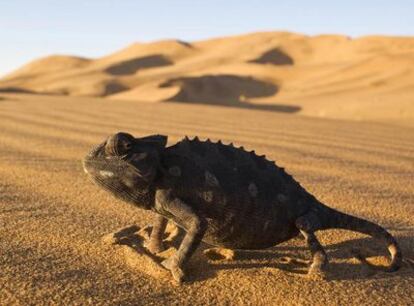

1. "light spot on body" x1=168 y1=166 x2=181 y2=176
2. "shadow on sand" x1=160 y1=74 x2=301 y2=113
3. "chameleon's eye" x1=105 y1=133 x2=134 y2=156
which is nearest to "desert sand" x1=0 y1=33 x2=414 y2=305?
"light spot on body" x1=168 y1=166 x2=181 y2=176

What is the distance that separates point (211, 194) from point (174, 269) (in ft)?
1.23

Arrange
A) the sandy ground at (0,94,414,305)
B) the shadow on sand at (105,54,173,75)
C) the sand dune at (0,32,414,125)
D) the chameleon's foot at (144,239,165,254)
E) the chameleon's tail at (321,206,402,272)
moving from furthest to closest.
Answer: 1. the shadow on sand at (105,54,173,75)
2. the sand dune at (0,32,414,125)
3. the chameleon's foot at (144,239,165,254)
4. the chameleon's tail at (321,206,402,272)
5. the sandy ground at (0,94,414,305)

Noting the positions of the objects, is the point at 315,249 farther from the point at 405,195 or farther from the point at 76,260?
the point at 405,195

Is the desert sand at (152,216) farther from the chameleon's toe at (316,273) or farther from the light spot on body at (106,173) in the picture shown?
the light spot on body at (106,173)

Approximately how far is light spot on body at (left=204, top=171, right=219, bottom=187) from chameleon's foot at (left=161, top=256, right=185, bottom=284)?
15.0 inches

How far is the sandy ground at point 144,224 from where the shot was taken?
2189 mm

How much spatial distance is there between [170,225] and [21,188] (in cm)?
136

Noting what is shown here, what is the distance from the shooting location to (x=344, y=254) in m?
2.73

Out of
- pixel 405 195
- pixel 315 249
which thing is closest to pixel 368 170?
pixel 405 195

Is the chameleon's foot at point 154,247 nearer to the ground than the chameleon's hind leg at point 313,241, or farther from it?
nearer to the ground

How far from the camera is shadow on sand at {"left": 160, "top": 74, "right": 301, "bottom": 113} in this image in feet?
76.8

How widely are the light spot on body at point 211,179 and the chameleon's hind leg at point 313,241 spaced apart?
1.46 ft

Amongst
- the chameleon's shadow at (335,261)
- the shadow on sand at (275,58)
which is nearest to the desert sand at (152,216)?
the chameleon's shadow at (335,261)

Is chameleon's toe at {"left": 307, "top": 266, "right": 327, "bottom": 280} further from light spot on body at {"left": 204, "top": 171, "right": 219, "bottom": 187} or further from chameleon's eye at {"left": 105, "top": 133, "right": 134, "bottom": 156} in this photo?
chameleon's eye at {"left": 105, "top": 133, "right": 134, "bottom": 156}
